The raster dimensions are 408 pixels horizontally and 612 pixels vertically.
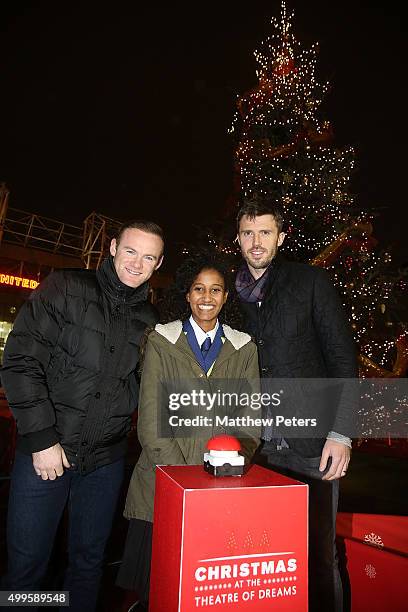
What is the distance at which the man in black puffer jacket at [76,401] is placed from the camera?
6.10ft

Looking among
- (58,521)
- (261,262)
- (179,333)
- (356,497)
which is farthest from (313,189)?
(58,521)

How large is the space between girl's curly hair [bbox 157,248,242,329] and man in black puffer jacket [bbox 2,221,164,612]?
24cm

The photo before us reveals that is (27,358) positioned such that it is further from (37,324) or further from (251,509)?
(251,509)

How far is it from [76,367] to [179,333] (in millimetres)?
541

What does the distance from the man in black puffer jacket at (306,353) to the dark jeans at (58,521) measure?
91cm

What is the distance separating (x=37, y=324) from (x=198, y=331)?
82 cm

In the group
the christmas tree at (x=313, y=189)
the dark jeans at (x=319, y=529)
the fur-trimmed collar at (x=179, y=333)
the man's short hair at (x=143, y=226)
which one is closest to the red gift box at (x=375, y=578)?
the dark jeans at (x=319, y=529)

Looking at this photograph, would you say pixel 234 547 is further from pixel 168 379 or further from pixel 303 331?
pixel 303 331

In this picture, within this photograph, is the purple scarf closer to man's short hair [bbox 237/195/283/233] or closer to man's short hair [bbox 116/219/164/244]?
man's short hair [bbox 237/195/283/233]

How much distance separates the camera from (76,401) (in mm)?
2002

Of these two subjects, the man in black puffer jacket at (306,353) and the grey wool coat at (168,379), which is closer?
the grey wool coat at (168,379)

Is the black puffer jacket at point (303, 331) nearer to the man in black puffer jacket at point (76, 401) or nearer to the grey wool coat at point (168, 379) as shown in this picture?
the grey wool coat at point (168, 379)

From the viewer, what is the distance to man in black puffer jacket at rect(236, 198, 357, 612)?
2.05m

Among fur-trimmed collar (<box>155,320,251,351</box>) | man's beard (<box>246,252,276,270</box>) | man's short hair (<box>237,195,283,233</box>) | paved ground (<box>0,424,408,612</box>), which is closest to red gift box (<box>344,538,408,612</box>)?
paved ground (<box>0,424,408,612</box>)
